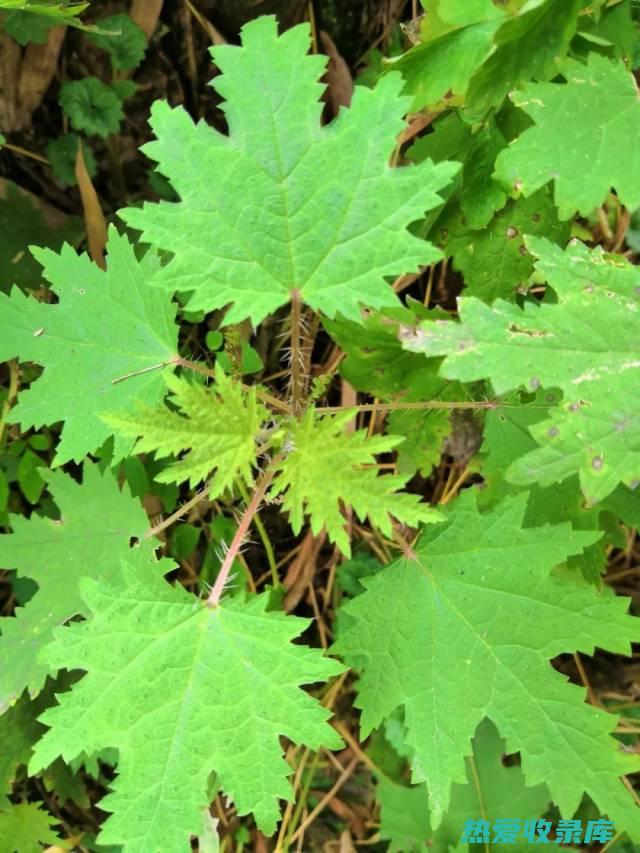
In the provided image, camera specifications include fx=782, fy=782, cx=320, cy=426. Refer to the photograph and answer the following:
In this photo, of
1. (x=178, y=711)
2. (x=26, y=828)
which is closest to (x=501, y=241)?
(x=178, y=711)

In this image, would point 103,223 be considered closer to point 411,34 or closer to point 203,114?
point 203,114

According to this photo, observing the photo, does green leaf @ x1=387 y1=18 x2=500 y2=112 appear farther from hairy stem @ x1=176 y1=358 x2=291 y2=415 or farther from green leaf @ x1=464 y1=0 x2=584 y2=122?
hairy stem @ x1=176 y1=358 x2=291 y2=415

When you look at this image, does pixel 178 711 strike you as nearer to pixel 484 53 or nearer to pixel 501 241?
pixel 501 241

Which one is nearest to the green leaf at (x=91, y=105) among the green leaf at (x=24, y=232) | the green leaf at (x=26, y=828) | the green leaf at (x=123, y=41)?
the green leaf at (x=123, y=41)

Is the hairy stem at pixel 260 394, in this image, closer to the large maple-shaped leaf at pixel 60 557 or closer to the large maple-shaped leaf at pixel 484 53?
the large maple-shaped leaf at pixel 60 557

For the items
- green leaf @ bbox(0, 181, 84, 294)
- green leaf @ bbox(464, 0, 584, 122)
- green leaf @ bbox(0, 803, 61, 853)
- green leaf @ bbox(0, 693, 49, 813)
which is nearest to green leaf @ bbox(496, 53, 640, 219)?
green leaf @ bbox(464, 0, 584, 122)

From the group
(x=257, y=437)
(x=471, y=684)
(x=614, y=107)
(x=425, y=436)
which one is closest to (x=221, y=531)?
(x=425, y=436)

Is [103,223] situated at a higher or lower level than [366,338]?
higher
